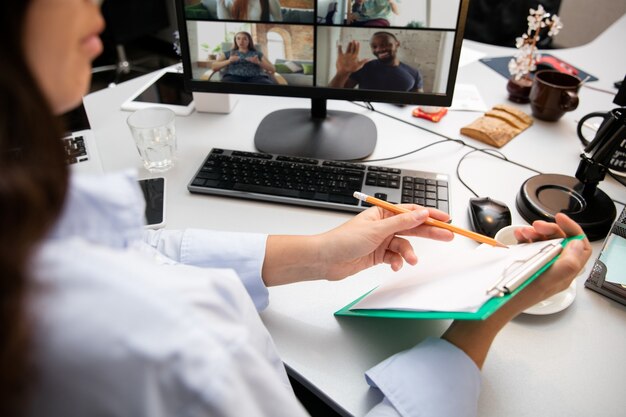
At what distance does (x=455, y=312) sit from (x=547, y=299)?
0.23 metres

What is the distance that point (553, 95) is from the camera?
1.09 meters

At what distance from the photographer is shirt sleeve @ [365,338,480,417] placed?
0.51 metres

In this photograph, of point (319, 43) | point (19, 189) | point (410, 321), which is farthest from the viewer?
point (319, 43)

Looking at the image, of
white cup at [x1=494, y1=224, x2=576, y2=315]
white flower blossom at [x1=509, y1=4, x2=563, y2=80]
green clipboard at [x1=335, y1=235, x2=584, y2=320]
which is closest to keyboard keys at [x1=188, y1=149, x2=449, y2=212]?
white cup at [x1=494, y1=224, x2=576, y2=315]

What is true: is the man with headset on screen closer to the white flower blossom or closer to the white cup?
the white cup

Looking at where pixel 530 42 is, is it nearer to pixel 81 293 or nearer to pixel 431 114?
A: pixel 431 114

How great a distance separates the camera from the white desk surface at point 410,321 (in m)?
0.56

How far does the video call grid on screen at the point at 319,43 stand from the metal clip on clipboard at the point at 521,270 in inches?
17.7

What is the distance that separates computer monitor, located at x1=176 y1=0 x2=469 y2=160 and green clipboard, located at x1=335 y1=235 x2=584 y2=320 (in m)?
0.43

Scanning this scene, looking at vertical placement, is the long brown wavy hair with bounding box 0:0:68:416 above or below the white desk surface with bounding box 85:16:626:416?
above

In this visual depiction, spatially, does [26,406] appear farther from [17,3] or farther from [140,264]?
[17,3]

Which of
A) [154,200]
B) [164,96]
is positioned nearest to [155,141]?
[154,200]

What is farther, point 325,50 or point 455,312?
point 325,50

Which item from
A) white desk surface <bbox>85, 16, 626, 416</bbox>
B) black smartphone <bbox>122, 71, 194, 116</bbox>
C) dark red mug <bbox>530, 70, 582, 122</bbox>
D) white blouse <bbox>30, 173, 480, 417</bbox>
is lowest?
white desk surface <bbox>85, 16, 626, 416</bbox>
